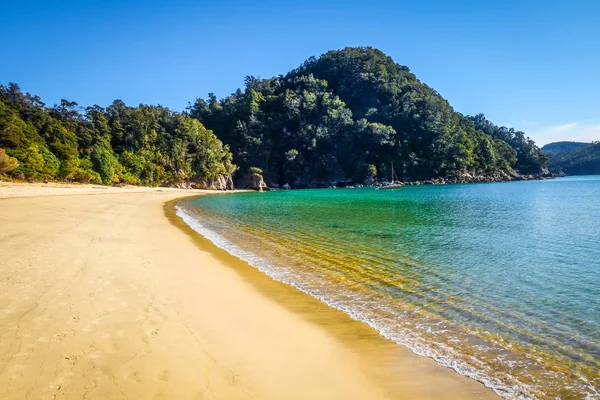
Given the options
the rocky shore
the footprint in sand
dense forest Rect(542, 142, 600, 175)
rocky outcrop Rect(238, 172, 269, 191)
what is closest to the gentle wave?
the footprint in sand

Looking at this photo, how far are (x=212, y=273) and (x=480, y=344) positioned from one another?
631 centimetres

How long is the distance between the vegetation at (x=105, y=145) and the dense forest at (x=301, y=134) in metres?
0.26

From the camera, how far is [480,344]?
496 centimetres

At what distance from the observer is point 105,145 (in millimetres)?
64875

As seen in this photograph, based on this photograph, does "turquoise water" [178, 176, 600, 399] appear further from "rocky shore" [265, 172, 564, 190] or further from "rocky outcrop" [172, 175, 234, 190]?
"rocky shore" [265, 172, 564, 190]

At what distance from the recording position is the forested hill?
97.6m

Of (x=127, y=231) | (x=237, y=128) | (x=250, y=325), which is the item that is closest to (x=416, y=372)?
(x=250, y=325)

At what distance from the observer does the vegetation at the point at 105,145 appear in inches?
1726

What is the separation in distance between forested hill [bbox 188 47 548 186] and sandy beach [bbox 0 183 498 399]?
297 feet

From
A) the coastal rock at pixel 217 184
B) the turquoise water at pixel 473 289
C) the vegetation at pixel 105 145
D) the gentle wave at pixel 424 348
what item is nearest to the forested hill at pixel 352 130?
the coastal rock at pixel 217 184

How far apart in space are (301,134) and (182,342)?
100215mm

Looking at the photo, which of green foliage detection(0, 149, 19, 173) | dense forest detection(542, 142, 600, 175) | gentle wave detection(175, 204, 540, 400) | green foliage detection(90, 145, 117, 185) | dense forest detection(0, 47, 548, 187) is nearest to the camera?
gentle wave detection(175, 204, 540, 400)

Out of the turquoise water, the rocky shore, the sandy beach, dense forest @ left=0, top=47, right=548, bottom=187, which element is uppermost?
dense forest @ left=0, top=47, right=548, bottom=187

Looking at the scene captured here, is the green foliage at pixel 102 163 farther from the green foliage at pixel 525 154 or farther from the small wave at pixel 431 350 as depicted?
the green foliage at pixel 525 154
